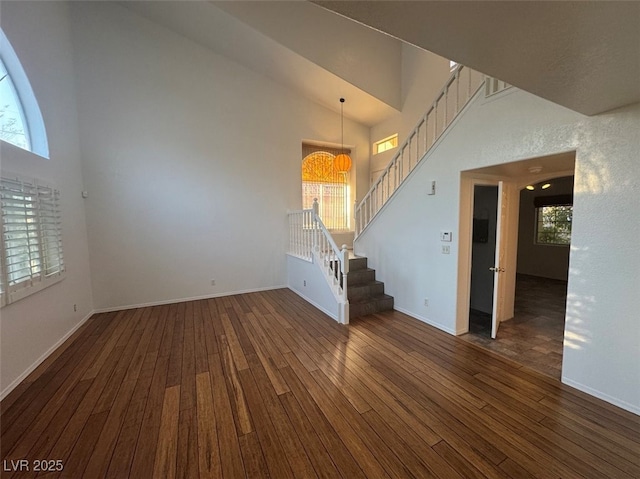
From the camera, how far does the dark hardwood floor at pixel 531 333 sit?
9.75ft

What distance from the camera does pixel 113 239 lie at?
4.55m

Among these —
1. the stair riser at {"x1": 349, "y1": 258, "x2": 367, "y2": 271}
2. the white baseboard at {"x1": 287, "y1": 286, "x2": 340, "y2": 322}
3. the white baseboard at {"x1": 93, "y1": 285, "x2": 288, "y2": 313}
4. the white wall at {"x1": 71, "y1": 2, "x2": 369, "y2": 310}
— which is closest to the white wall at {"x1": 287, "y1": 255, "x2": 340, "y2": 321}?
the white baseboard at {"x1": 287, "y1": 286, "x2": 340, "y2": 322}

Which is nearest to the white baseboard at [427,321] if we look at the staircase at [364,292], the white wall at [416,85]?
the staircase at [364,292]

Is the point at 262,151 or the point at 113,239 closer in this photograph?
the point at 113,239

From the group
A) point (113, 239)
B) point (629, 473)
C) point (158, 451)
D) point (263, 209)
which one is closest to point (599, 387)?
point (629, 473)

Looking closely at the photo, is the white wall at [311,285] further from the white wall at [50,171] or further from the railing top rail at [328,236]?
the white wall at [50,171]

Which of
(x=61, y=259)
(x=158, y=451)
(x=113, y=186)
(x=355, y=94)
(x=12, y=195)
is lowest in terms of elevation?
(x=158, y=451)

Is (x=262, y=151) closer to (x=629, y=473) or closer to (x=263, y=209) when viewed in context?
(x=263, y=209)

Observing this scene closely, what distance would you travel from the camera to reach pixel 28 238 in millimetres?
2824

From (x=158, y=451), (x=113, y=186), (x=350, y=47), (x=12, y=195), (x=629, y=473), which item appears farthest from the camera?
(x=350, y=47)

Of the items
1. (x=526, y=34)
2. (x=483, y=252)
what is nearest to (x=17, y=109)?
(x=526, y=34)

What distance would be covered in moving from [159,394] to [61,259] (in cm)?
252

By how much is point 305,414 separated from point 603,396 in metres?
2.61

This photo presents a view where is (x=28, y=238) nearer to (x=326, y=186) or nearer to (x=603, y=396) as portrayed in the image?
(x=326, y=186)
